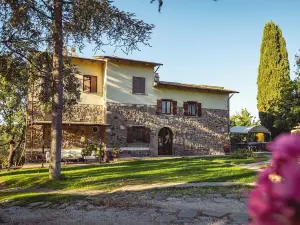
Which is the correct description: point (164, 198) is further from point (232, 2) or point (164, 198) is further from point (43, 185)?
point (232, 2)

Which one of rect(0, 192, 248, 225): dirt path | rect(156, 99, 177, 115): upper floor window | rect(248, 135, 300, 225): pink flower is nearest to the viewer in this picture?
rect(248, 135, 300, 225): pink flower

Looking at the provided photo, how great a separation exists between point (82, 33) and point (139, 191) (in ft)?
20.4

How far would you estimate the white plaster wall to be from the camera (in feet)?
69.1

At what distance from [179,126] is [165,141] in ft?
5.18

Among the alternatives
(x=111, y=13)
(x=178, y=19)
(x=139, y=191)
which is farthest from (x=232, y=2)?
(x=139, y=191)

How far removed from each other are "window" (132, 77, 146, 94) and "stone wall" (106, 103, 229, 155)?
3.73ft

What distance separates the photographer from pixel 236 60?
55.8 ft

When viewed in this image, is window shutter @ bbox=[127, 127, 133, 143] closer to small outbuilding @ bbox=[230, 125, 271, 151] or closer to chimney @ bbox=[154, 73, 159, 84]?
chimney @ bbox=[154, 73, 159, 84]

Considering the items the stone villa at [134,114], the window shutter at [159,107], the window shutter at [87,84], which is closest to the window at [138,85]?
the stone villa at [134,114]

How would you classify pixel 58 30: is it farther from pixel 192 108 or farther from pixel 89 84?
pixel 192 108

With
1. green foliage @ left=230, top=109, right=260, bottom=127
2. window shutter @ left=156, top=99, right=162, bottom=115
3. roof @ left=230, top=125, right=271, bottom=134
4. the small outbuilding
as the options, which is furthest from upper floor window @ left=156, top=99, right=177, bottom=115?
green foliage @ left=230, top=109, right=260, bottom=127

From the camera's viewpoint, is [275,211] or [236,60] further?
[236,60]

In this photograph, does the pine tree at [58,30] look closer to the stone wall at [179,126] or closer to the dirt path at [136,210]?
the dirt path at [136,210]

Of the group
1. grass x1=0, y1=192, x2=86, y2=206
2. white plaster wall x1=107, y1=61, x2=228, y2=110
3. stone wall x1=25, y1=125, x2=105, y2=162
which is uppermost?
white plaster wall x1=107, y1=61, x2=228, y2=110
